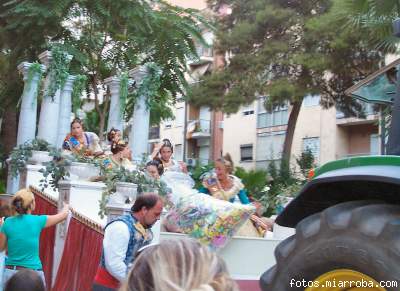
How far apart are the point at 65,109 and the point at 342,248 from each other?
463 inches

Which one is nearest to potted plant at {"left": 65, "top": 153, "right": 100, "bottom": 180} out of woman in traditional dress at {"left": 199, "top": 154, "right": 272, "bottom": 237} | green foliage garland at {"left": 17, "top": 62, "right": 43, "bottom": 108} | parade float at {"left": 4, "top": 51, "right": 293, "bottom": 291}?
parade float at {"left": 4, "top": 51, "right": 293, "bottom": 291}

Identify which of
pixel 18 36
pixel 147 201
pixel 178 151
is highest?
pixel 18 36

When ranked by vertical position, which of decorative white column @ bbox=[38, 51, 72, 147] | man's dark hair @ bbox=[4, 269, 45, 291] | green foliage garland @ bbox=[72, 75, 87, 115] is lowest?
man's dark hair @ bbox=[4, 269, 45, 291]

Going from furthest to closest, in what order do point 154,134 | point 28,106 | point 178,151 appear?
point 154,134
point 178,151
point 28,106

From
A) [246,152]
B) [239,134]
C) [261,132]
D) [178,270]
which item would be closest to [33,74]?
[178,270]

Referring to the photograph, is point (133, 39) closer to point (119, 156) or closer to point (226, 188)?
point (119, 156)

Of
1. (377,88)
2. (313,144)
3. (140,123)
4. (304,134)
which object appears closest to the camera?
(377,88)

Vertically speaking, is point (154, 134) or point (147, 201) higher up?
point (154, 134)

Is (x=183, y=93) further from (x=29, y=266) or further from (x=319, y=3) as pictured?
(x=29, y=266)

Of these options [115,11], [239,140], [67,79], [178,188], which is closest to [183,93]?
[115,11]

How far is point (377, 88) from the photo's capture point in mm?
5078

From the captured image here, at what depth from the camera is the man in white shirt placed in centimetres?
461

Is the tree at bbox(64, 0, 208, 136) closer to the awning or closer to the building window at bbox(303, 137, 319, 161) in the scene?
the awning

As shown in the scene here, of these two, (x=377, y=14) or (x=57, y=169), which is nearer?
(x=57, y=169)
